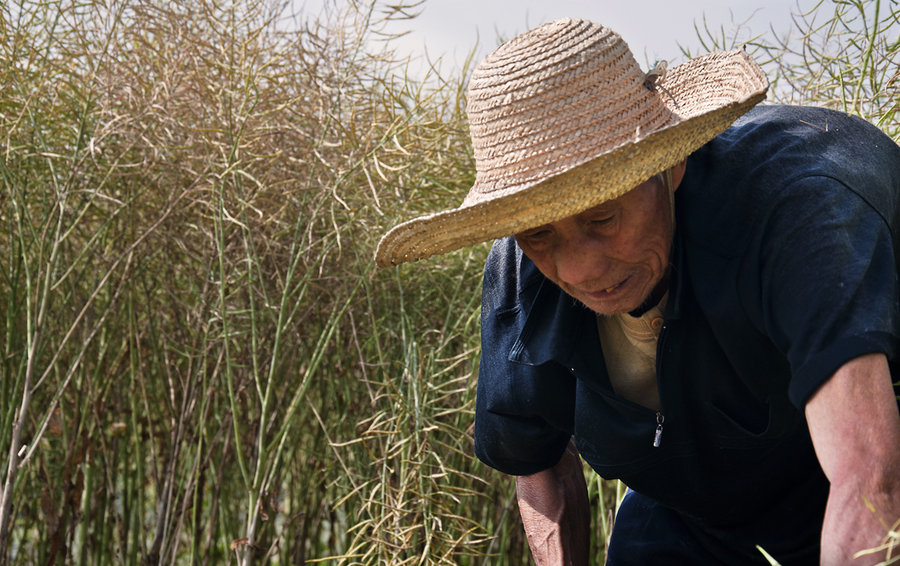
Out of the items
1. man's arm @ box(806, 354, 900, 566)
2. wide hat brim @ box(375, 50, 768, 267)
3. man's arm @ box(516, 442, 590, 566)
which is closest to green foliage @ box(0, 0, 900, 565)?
man's arm @ box(516, 442, 590, 566)

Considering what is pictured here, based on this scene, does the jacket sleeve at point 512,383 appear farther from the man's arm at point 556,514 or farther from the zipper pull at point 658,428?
the zipper pull at point 658,428

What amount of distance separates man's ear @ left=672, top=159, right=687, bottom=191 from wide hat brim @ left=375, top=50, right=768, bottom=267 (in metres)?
0.09

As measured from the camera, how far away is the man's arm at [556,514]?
2039 millimetres

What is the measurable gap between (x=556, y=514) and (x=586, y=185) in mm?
865

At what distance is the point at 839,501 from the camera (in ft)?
4.05

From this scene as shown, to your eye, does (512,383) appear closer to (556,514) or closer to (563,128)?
(556,514)

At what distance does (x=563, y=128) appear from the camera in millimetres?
1460

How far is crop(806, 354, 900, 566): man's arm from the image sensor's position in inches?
47.3

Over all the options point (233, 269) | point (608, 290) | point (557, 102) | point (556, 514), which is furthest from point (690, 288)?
point (233, 269)

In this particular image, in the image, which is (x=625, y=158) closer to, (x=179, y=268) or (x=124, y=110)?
(x=124, y=110)

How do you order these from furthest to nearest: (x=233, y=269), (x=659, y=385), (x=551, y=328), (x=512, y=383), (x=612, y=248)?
(x=233, y=269) → (x=512, y=383) → (x=551, y=328) → (x=659, y=385) → (x=612, y=248)

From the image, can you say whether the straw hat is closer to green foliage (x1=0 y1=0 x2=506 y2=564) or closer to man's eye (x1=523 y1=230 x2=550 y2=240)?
man's eye (x1=523 y1=230 x2=550 y2=240)

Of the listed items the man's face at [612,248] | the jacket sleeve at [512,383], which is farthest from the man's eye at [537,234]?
the jacket sleeve at [512,383]

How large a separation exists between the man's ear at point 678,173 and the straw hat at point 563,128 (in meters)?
0.07
